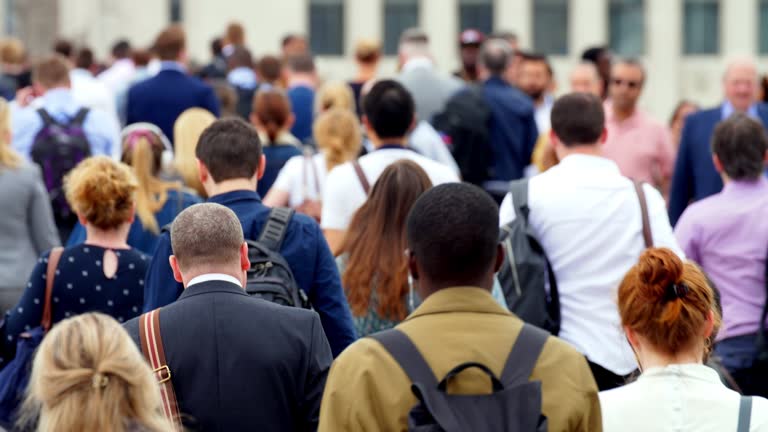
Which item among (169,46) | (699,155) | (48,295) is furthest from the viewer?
(169,46)

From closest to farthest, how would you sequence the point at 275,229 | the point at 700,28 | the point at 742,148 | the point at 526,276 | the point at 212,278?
1. the point at 212,278
2. the point at 275,229
3. the point at 526,276
4. the point at 742,148
5. the point at 700,28

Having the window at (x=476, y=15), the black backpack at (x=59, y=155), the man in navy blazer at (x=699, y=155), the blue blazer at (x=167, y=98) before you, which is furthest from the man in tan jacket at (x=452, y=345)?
the window at (x=476, y=15)

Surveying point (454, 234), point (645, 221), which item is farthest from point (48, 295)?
point (454, 234)

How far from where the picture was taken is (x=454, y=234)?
4398 mm

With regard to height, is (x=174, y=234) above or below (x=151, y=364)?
above

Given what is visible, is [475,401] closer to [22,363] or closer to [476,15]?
[22,363]

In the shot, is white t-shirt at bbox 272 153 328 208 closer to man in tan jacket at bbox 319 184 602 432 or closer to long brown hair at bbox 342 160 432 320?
long brown hair at bbox 342 160 432 320

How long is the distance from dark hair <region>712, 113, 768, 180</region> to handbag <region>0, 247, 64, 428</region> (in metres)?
3.47

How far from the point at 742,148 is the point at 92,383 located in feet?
16.4

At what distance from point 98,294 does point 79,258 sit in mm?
184

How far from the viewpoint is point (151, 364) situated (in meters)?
4.98

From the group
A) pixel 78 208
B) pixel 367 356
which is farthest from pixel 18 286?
pixel 367 356

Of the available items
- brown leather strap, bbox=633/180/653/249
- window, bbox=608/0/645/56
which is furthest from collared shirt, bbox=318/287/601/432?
window, bbox=608/0/645/56

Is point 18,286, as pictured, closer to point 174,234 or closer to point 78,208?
point 78,208
